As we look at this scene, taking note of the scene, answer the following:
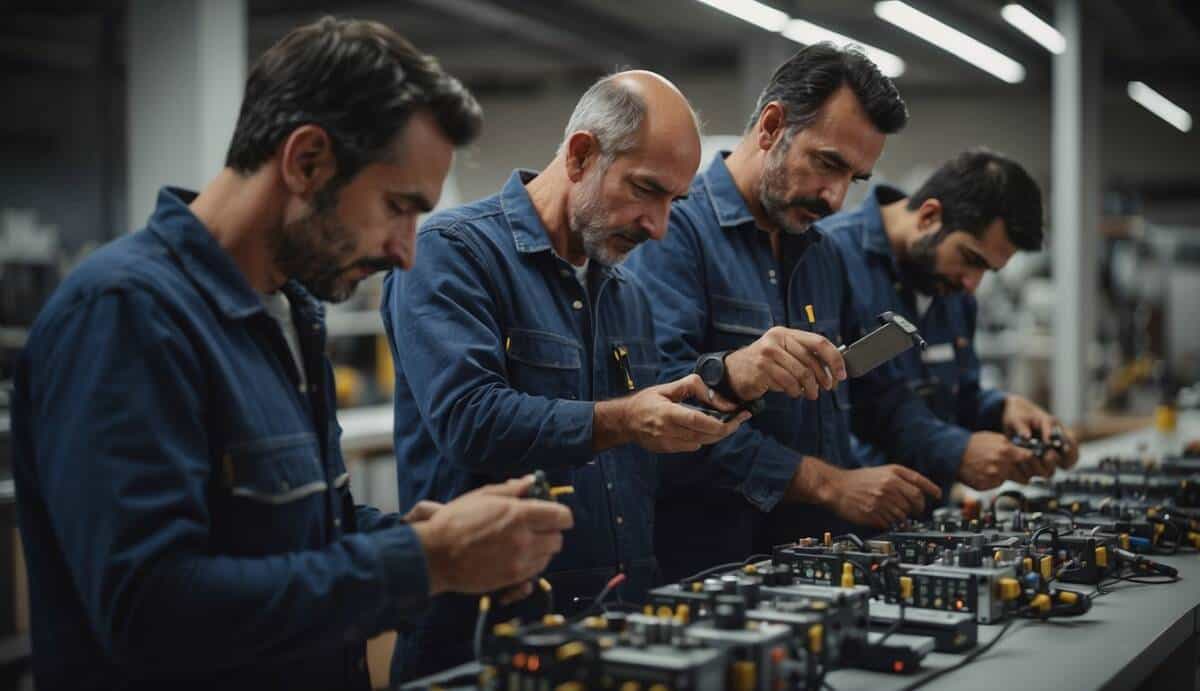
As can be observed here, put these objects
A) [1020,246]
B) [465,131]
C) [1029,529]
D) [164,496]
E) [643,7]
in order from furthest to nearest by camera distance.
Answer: [643,7] → [1020,246] → [1029,529] → [465,131] → [164,496]

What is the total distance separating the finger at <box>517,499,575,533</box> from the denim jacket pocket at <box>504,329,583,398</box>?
551mm

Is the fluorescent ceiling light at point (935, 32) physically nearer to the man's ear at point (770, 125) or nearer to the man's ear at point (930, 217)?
the man's ear at point (930, 217)

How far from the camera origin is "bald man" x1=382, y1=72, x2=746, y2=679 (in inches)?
71.6

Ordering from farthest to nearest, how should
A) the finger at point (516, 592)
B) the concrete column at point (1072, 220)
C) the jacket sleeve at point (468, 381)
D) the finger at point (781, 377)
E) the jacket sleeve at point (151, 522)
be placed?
1. the concrete column at point (1072, 220)
2. the finger at point (781, 377)
3. the jacket sleeve at point (468, 381)
4. the finger at point (516, 592)
5. the jacket sleeve at point (151, 522)

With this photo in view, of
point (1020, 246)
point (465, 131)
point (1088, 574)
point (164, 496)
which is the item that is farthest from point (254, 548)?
→ point (1020, 246)

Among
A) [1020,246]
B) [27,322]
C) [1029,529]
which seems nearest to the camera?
[1029,529]

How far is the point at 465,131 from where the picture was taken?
1469mm

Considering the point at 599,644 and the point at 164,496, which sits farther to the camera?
the point at 599,644

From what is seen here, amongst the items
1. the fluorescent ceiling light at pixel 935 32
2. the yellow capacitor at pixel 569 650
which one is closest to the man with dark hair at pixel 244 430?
the yellow capacitor at pixel 569 650

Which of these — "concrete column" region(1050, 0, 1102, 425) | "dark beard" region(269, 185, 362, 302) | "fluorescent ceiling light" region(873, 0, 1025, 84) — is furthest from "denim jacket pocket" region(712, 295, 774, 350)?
"concrete column" region(1050, 0, 1102, 425)

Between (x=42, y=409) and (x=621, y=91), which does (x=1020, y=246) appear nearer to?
(x=621, y=91)

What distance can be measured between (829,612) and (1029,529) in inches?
38.5

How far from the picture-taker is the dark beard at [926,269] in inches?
117

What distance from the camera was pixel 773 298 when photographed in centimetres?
248
